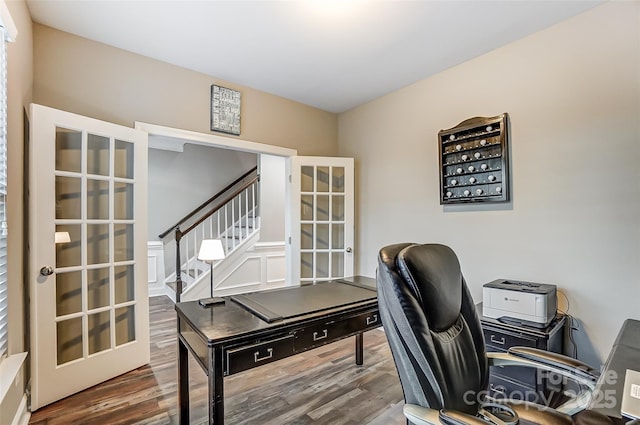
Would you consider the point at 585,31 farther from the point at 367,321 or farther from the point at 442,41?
the point at 367,321

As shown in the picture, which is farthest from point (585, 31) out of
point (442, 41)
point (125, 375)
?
point (125, 375)

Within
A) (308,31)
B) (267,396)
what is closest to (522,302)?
(267,396)

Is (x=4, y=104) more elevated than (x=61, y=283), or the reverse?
(x=4, y=104)

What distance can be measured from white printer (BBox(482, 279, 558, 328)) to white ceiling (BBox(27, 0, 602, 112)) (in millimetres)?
1862

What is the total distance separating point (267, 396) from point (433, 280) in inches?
64.4

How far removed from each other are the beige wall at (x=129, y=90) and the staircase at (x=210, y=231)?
197 cm

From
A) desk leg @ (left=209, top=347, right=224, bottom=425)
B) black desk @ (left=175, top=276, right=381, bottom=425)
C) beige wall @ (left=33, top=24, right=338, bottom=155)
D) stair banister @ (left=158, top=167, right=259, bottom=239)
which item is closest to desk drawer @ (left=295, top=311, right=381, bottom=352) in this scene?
black desk @ (left=175, top=276, right=381, bottom=425)

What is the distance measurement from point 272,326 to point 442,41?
7.95 ft

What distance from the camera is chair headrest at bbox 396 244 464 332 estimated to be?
115cm

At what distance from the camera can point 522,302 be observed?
2.03m

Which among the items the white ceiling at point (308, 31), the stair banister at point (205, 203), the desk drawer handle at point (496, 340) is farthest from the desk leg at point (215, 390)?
the stair banister at point (205, 203)

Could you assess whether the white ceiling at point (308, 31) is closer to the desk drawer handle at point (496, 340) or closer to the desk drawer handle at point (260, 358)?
the desk drawer handle at point (260, 358)

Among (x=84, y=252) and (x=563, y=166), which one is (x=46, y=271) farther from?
(x=563, y=166)

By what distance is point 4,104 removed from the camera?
5.20 ft
